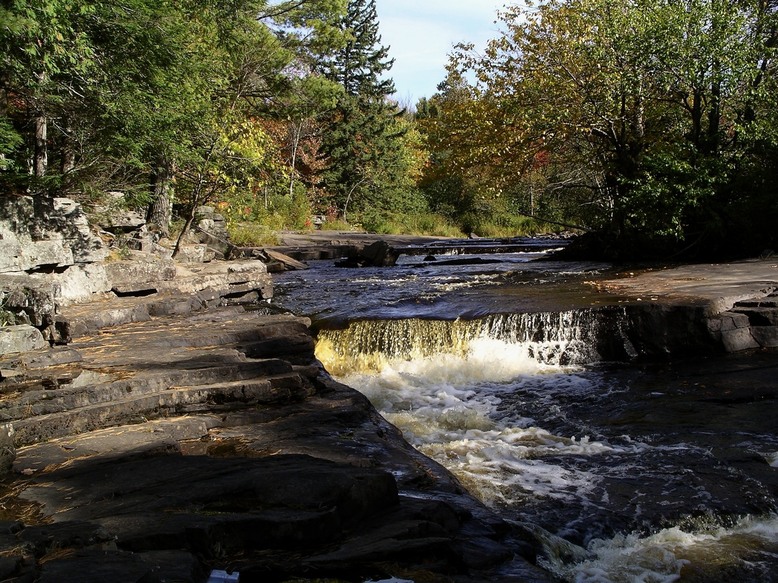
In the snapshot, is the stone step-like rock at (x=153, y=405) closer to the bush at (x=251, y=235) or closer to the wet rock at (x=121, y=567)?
the wet rock at (x=121, y=567)

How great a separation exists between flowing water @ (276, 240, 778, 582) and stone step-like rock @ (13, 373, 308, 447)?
57.1 inches

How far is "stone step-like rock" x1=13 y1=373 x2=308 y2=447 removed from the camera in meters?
4.32

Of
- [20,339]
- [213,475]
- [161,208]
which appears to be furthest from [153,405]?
[161,208]

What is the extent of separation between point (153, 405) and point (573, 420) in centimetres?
411

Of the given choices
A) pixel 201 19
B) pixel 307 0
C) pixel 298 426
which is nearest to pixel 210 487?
pixel 298 426

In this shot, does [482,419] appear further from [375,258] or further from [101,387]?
[375,258]

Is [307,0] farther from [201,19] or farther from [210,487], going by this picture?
[210,487]

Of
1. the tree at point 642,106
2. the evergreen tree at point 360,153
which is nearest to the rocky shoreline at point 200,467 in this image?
the tree at point 642,106

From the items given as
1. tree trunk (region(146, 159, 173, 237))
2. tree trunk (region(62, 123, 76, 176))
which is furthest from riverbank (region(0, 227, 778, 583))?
tree trunk (region(146, 159, 173, 237))

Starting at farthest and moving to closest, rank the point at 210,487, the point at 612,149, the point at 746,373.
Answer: the point at 612,149
the point at 746,373
the point at 210,487

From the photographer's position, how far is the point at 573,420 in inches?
267

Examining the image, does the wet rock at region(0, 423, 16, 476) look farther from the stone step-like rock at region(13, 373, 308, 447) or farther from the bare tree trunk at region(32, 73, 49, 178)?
the bare tree trunk at region(32, 73, 49, 178)

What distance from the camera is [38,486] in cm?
352

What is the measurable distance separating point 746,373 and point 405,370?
4204 millimetres
